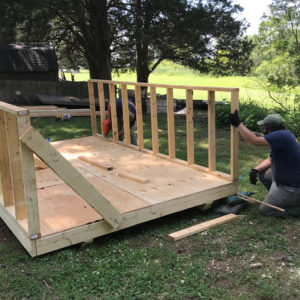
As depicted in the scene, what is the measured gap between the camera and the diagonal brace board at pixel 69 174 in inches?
127

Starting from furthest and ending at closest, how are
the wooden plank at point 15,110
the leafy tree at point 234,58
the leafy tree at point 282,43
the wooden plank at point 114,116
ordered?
1. the leafy tree at point 234,58
2. the leafy tree at point 282,43
3. the wooden plank at point 114,116
4. the wooden plank at point 15,110

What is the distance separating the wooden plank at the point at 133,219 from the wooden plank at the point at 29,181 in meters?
0.17

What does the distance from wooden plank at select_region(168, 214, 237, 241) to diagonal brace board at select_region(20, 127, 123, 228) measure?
0.59 meters

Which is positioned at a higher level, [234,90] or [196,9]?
[196,9]

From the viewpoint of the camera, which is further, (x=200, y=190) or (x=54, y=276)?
(x=200, y=190)

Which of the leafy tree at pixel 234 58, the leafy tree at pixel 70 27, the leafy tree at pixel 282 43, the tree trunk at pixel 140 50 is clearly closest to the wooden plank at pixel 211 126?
the leafy tree at pixel 282 43

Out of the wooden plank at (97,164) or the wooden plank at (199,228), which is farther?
the wooden plank at (97,164)

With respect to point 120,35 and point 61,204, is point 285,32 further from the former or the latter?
point 61,204

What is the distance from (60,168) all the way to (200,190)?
1.81 meters

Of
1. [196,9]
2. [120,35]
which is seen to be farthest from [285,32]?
[120,35]

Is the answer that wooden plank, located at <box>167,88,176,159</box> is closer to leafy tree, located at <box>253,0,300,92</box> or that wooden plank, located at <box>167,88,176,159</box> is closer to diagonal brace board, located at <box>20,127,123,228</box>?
diagonal brace board, located at <box>20,127,123,228</box>

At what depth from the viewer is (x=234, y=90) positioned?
14.7ft

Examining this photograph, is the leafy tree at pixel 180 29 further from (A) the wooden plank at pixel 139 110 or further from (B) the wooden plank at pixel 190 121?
(B) the wooden plank at pixel 190 121

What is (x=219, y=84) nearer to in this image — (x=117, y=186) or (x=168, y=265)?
(x=117, y=186)
